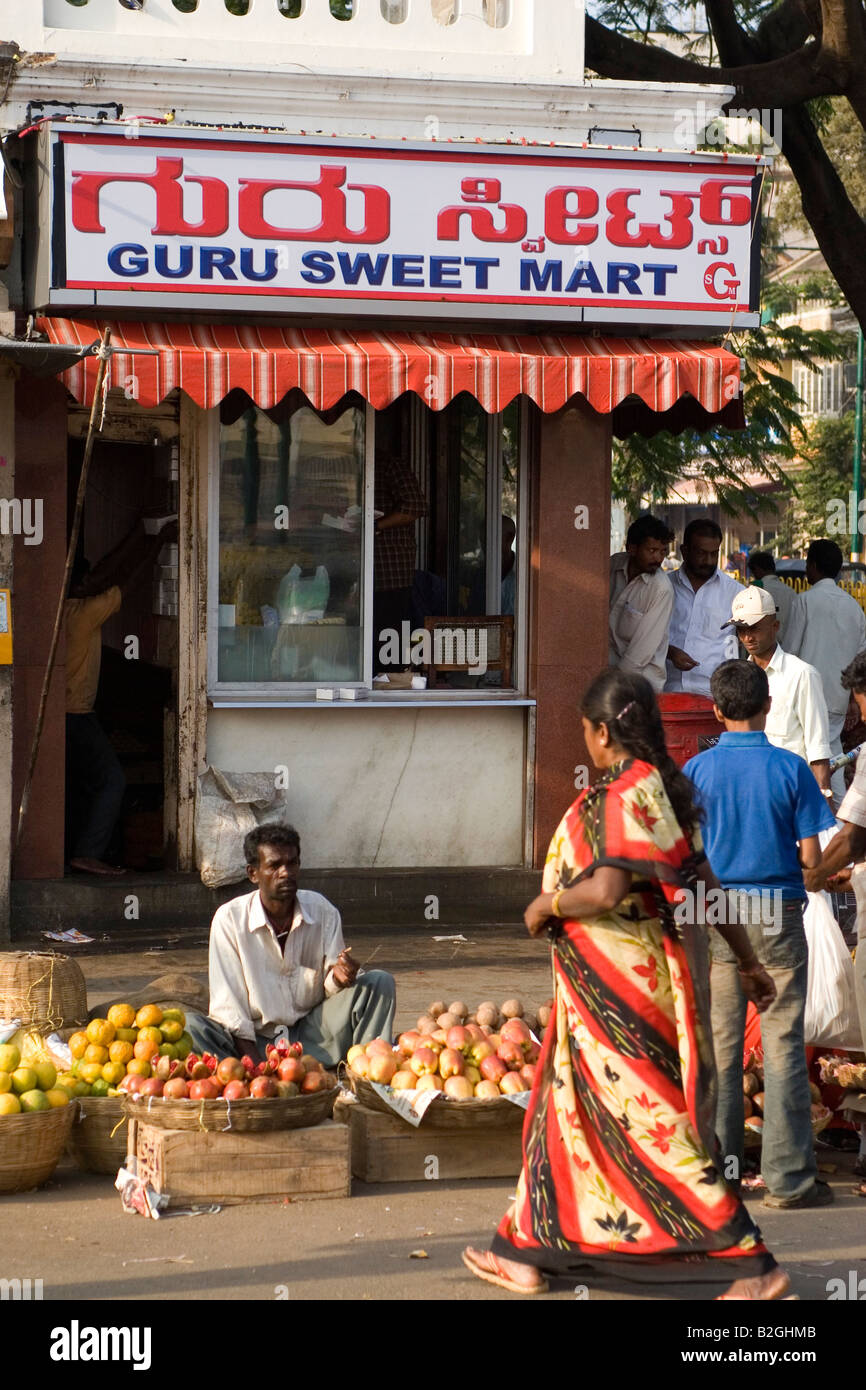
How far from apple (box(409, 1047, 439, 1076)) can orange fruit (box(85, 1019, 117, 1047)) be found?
108 centimetres

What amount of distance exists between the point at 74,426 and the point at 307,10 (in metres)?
2.69

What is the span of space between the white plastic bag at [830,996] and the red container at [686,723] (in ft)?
10.9

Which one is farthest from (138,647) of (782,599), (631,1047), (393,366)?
(631,1047)

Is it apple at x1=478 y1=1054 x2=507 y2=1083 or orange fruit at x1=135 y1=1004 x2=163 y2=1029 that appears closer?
apple at x1=478 y1=1054 x2=507 y2=1083

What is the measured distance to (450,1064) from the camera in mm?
5938

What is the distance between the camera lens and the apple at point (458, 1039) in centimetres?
610

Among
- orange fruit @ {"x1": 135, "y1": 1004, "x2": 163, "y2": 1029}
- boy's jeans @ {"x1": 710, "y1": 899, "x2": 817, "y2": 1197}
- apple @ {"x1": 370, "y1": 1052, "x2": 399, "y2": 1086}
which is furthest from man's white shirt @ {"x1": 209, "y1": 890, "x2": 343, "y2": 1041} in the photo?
boy's jeans @ {"x1": 710, "y1": 899, "x2": 817, "y2": 1197}

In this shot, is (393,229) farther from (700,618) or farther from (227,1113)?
(227,1113)

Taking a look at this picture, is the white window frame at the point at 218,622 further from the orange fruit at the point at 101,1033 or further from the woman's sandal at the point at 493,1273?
the woman's sandal at the point at 493,1273

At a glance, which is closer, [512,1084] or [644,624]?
[512,1084]

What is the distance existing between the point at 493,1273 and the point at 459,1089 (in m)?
1.11

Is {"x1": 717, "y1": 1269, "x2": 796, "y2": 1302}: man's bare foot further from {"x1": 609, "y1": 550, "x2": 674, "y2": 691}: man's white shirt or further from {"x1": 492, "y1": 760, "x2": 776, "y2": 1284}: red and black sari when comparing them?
{"x1": 609, "y1": 550, "x2": 674, "y2": 691}: man's white shirt

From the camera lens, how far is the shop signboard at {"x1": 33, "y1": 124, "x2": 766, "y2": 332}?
850 cm

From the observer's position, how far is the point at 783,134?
12992mm
